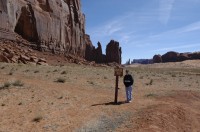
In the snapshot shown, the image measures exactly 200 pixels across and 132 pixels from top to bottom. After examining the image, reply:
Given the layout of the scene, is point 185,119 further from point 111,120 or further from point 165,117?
point 111,120

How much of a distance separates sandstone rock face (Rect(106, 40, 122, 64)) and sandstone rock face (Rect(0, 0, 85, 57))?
41828mm

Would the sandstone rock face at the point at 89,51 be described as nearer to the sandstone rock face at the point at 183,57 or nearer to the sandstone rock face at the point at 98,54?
the sandstone rock face at the point at 98,54

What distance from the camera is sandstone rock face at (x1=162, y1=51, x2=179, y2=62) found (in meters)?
184

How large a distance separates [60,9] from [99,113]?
53.5m

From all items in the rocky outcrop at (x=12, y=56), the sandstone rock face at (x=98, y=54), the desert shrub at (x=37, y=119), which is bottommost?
the desert shrub at (x=37, y=119)

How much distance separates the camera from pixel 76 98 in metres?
17.3

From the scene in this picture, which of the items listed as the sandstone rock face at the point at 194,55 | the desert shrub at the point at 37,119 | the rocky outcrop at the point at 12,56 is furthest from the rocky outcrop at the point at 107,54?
the desert shrub at the point at 37,119

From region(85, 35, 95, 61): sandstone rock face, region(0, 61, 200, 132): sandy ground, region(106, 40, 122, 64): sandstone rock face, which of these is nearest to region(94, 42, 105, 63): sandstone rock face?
region(85, 35, 95, 61): sandstone rock face

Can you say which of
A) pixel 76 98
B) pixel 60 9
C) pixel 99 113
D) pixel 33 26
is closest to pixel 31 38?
pixel 33 26

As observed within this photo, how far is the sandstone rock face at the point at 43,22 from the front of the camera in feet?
149

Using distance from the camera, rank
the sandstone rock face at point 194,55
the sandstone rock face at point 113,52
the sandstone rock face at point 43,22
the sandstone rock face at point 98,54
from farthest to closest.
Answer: the sandstone rock face at point 194,55 → the sandstone rock face at point 98,54 → the sandstone rock face at point 113,52 → the sandstone rock face at point 43,22

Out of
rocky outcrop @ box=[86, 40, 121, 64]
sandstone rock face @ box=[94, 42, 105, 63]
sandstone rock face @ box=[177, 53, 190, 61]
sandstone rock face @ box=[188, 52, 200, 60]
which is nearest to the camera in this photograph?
rocky outcrop @ box=[86, 40, 121, 64]

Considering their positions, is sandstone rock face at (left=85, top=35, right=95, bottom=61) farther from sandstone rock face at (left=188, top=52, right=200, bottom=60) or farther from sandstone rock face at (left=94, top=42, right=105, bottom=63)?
sandstone rock face at (left=188, top=52, right=200, bottom=60)

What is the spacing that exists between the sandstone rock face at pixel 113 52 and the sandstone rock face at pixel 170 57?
70.3m
